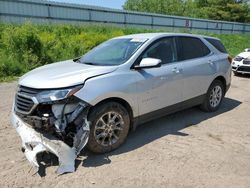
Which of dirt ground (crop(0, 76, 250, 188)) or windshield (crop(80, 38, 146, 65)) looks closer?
dirt ground (crop(0, 76, 250, 188))

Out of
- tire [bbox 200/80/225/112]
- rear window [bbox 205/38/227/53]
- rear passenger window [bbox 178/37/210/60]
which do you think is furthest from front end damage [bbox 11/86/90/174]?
rear window [bbox 205/38/227/53]

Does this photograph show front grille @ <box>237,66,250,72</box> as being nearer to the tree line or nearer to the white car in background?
the white car in background

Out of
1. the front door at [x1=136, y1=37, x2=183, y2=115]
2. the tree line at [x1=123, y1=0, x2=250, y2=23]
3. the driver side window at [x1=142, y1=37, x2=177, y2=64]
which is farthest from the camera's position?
the tree line at [x1=123, y1=0, x2=250, y2=23]

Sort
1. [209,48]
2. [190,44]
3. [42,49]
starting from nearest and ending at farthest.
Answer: [190,44] < [209,48] < [42,49]

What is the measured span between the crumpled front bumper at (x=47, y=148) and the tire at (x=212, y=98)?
3315 millimetres

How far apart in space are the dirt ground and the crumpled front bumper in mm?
118

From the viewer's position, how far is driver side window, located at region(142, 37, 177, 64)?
15.5 ft

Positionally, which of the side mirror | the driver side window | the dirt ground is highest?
the driver side window

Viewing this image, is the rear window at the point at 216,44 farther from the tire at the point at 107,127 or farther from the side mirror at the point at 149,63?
the tire at the point at 107,127

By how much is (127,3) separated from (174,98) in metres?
64.8

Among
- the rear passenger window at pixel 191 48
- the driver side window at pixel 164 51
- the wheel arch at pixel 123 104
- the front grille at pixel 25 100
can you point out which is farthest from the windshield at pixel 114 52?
the front grille at pixel 25 100

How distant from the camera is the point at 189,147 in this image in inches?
171

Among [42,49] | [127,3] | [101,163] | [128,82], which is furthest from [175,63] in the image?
[127,3]

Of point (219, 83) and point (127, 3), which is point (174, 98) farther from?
point (127, 3)
